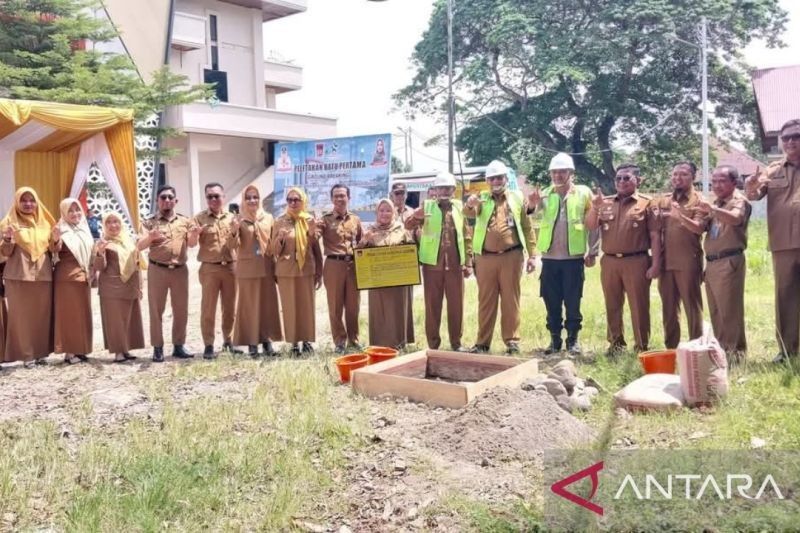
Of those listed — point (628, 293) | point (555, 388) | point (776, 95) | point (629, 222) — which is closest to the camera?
point (555, 388)

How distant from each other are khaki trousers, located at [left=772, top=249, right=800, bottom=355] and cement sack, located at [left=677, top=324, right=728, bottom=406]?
144 centimetres

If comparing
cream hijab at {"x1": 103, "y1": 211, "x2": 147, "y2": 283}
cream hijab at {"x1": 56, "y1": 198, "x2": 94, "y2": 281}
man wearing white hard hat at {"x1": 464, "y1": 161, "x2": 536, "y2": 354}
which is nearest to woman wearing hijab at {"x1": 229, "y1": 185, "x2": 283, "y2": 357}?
cream hijab at {"x1": 103, "y1": 211, "x2": 147, "y2": 283}

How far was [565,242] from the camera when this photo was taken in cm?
673

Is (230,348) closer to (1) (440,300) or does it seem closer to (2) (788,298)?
(1) (440,300)

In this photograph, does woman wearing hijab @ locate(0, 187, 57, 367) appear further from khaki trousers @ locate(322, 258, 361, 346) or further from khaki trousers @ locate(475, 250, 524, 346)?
khaki trousers @ locate(475, 250, 524, 346)

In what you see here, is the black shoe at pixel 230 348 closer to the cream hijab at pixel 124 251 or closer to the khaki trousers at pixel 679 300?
the cream hijab at pixel 124 251

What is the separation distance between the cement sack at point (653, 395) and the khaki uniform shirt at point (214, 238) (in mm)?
4022

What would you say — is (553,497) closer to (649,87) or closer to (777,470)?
(777,470)

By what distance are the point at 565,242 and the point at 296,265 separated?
8.51ft

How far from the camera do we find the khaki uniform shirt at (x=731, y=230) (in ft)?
18.9

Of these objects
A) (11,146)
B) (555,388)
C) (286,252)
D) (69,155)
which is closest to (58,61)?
(69,155)

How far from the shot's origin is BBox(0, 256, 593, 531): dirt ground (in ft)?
11.4

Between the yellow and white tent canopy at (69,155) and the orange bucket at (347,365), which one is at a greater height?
the yellow and white tent canopy at (69,155)

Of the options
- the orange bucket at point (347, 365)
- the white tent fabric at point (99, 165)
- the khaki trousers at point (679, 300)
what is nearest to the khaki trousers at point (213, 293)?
the orange bucket at point (347, 365)
